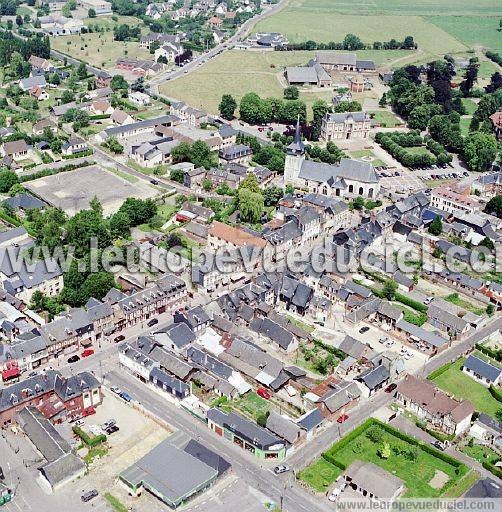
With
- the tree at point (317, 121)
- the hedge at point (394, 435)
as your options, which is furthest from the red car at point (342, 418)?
the tree at point (317, 121)

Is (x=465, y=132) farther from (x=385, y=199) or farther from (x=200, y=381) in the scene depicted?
(x=200, y=381)

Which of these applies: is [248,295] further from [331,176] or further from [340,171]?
[340,171]

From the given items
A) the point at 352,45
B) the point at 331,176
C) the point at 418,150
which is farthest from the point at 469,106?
the point at 331,176

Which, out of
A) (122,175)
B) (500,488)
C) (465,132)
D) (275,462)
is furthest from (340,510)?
(465,132)

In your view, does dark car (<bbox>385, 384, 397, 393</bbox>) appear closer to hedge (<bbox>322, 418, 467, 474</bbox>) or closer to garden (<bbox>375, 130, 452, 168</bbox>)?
hedge (<bbox>322, 418, 467, 474</bbox>)

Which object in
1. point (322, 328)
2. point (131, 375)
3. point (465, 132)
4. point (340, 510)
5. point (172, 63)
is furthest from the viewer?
point (172, 63)

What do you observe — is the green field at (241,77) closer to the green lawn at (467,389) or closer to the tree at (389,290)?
the tree at (389,290)
